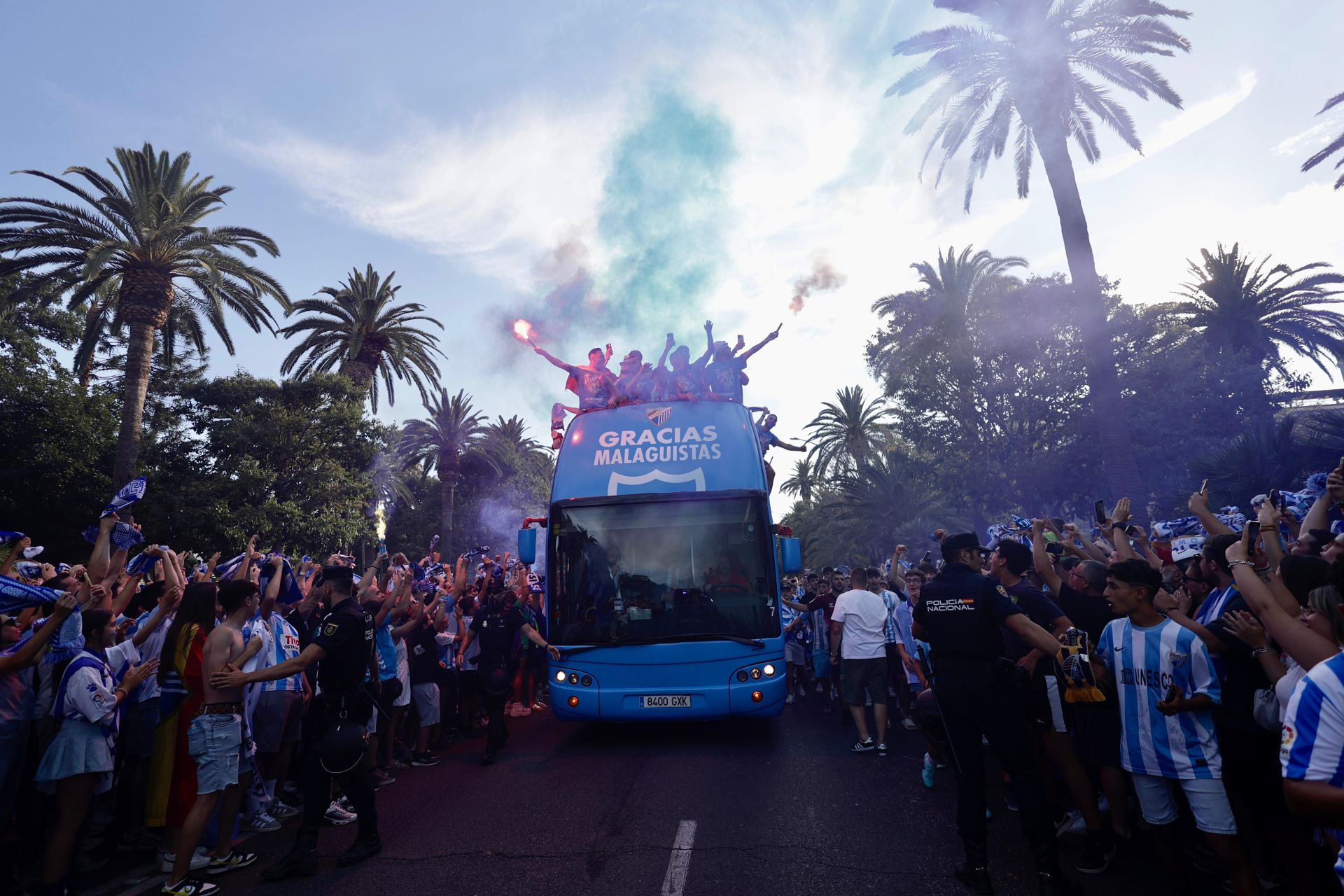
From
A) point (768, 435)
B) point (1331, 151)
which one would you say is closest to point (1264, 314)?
point (1331, 151)

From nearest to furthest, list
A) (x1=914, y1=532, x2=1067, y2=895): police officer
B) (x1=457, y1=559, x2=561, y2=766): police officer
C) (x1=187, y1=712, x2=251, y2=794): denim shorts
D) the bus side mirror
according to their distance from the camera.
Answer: (x1=914, y1=532, x2=1067, y2=895): police officer
(x1=187, y1=712, x2=251, y2=794): denim shorts
(x1=457, y1=559, x2=561, y2=766): police officer
the bus side mirror

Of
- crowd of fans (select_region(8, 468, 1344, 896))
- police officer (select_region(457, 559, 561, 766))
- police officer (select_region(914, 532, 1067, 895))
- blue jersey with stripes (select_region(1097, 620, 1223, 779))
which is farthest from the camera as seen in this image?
police officer (select_region(457, 559, 561, 766))

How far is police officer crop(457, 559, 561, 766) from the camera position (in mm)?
8086

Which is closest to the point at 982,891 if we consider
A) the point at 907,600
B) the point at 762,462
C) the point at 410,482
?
the point at 762,462

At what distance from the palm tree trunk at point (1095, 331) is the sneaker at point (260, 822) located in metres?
18.9

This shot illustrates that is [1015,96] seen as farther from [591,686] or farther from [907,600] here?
[591,686]

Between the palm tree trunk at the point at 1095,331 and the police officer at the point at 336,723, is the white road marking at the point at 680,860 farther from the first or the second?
the palm tree trunk at the point at 1095,331

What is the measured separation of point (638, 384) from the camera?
379 inches

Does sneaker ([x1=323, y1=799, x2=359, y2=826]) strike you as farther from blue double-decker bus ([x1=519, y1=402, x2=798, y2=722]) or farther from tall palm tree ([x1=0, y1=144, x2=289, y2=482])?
tall palm tree ([x1=0, y1=144, x2=289, y2=482])

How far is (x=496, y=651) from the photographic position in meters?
8.39

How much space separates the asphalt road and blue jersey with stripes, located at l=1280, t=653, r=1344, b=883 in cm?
276

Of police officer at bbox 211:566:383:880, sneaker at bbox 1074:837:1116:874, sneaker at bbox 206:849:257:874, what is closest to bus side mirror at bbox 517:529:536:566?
police officer at bbox 211:566:383:880

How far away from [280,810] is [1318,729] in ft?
23.6

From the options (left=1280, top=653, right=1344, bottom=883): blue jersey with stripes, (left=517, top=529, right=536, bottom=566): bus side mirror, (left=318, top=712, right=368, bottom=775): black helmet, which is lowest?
(left=318, top=712, right=368, bottom=775): black helmet
